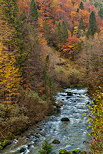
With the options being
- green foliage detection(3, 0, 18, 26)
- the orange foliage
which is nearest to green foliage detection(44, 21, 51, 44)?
the orange foliage

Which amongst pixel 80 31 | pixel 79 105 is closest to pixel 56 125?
pixel 79 105

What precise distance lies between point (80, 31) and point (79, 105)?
52938 millimetres

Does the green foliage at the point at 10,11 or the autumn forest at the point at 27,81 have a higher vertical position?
the green foliage at the point at 10,11

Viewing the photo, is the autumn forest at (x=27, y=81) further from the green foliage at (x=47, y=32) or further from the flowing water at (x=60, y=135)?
the green foliage at (x=47, y=32)

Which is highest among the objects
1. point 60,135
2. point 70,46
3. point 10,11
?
point 10,11

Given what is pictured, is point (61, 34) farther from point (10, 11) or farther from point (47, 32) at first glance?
point (10, 11)

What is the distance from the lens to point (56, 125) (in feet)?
62.5

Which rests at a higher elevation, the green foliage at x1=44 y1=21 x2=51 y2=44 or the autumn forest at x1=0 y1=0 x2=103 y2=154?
the green foliage at x1=44 y1=21 x2=51 y2=44

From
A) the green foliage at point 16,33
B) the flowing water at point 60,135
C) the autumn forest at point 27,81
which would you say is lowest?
the flowing water at point 60,135

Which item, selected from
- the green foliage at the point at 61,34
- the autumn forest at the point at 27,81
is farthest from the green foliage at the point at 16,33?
the green foliage at the point at 61,34

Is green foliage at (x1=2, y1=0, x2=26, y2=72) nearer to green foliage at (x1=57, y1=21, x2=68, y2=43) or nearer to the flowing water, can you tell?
the flowing water

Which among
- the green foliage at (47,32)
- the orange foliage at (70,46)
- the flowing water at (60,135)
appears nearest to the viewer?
the flowing water at (60,135)

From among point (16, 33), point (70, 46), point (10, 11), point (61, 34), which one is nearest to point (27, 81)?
point (16, 33)

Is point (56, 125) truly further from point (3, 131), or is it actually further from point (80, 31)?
point (80, 31)
